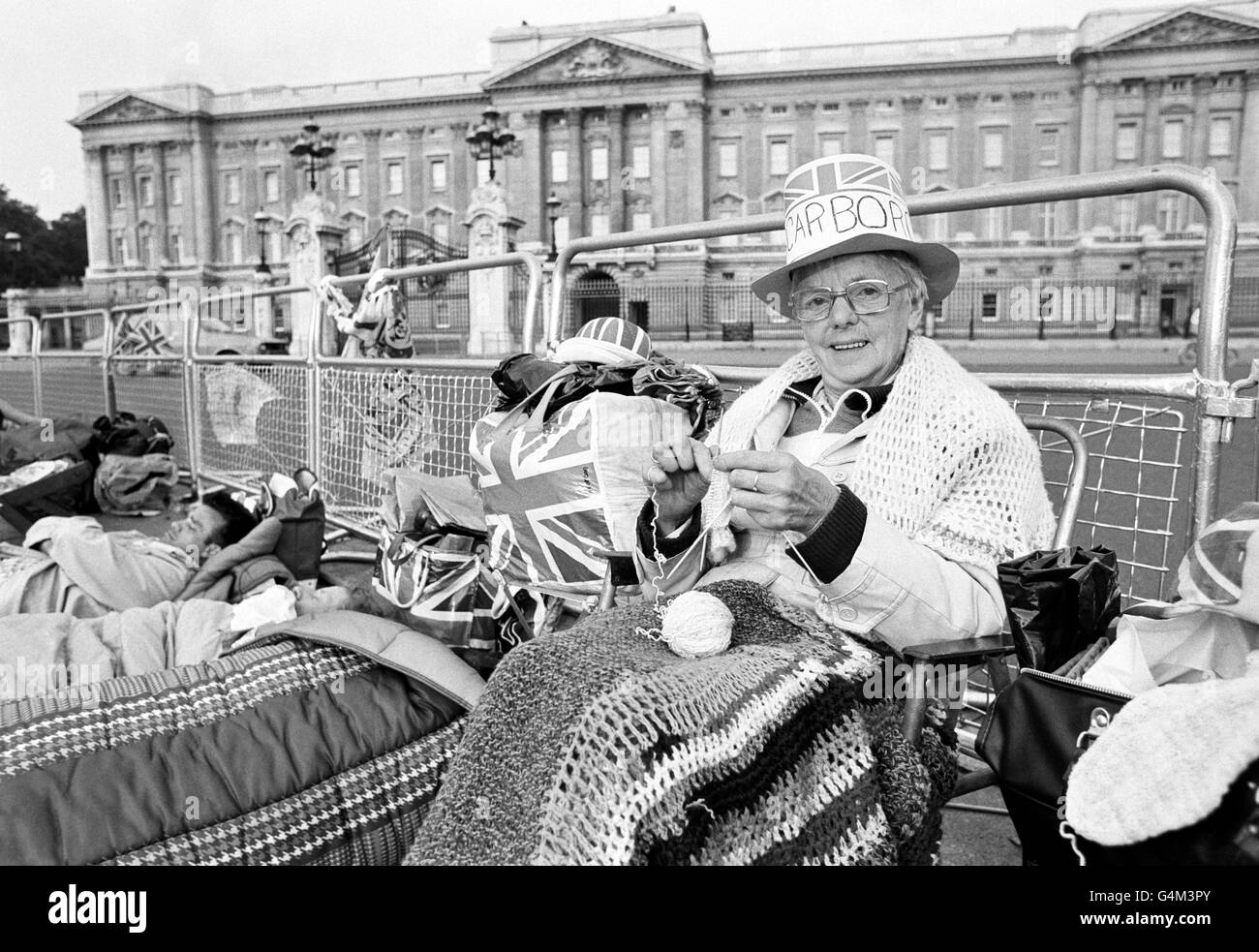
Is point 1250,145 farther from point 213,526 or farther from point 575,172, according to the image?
point 213,526

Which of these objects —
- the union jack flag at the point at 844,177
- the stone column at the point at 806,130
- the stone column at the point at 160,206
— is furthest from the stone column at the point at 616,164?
the union jack flag at the point at 844,177

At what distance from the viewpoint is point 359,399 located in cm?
500

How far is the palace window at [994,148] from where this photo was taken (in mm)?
45094

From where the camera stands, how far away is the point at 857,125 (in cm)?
→ 4609

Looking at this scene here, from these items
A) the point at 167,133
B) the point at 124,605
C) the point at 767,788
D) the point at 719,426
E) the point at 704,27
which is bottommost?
the point at 124,605

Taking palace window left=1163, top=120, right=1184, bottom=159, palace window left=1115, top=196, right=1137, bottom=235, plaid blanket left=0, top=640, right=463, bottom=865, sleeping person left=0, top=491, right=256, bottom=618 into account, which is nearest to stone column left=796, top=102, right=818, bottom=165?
palace window left=1115, top=196, right=1137, bottom=235

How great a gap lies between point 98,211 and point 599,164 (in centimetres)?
3031

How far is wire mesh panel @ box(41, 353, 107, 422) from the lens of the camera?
26.5 feet

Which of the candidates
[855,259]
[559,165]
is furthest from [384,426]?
[559,165]

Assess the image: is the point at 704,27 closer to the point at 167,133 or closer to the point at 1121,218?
the point at 1121,218

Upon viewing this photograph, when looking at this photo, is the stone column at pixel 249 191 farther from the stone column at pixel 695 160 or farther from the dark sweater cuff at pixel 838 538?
the dark sweater cuff at pixel 838 538

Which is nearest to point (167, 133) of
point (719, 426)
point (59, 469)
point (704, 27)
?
point (704, 27)

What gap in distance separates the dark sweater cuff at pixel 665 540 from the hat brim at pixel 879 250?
23.3 inches
